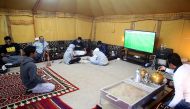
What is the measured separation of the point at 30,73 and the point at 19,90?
78 centimetres

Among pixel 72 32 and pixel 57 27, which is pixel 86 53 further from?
pixel 57 27

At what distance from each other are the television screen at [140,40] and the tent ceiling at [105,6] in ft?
2.70

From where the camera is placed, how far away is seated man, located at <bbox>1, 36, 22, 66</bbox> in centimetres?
479

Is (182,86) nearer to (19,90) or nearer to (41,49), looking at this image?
(19,90)

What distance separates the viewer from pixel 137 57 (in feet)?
19.0

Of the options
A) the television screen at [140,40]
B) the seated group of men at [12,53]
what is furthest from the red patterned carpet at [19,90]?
the television screen at [140,40]

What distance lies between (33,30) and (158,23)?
517cm

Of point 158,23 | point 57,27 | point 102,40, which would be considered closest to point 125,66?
point 158,23

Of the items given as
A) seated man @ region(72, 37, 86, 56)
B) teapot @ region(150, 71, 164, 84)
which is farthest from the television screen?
teapot @ region(150, 71, 164, 84)

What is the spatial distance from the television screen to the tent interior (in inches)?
12.0

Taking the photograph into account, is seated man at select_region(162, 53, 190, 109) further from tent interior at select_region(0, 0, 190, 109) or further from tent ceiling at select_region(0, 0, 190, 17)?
tent ceiling at select_region(0, 0, 190, 17)

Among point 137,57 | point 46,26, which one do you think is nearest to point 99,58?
point 137,57

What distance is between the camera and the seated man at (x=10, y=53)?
4791 millimetres

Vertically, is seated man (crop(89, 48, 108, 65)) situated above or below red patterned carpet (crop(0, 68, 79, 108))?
above
